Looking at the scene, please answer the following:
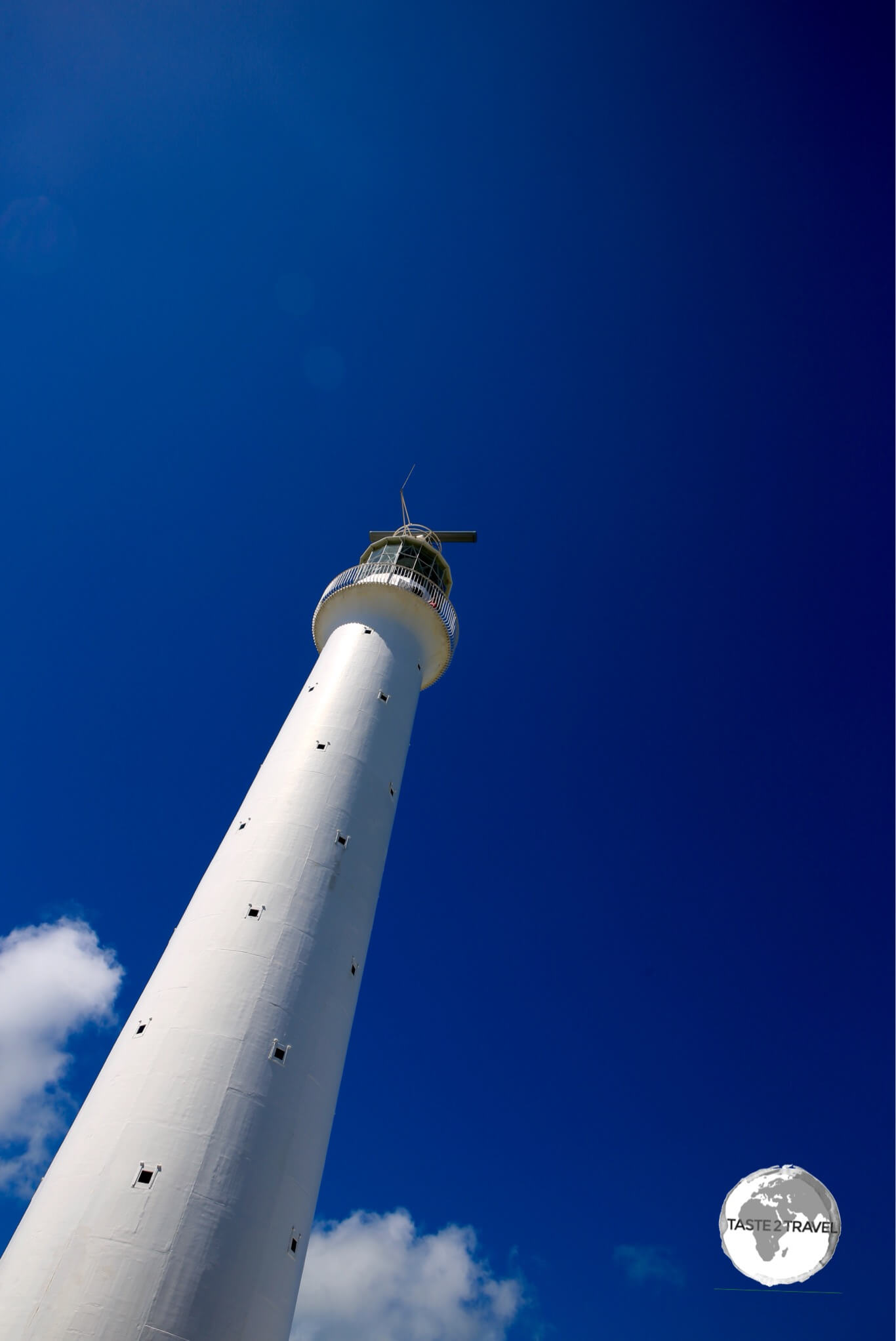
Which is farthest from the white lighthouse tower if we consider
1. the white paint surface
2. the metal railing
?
the metal railing

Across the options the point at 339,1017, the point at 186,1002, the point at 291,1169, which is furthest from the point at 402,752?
the point at 291,1169

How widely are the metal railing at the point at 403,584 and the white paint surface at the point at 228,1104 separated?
30.7 ft

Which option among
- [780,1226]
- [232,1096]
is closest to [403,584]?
[232,1096]

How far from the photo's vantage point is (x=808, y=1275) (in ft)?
60.4

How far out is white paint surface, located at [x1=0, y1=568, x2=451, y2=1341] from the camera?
504 inches

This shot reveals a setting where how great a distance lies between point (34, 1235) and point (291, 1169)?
4635 mm

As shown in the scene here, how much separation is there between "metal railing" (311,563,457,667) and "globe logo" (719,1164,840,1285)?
2039cm

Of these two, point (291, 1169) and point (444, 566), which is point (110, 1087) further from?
point (444, 566)

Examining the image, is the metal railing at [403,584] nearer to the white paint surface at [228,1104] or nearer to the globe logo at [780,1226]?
the white paint surface at [228,1104]

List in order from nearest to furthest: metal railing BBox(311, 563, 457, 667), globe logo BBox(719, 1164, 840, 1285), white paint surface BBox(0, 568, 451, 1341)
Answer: white paint surface BBox(0, 568, 451, 1341) → globe logo BBox(719, 1164, 840, 1285) → metal railing BBox(311, 563, 457, 667)

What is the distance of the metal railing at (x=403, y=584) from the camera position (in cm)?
3145

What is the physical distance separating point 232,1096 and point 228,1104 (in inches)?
6.2

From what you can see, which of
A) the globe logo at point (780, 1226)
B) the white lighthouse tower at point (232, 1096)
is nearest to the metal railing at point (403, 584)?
the white lighthouse tower at point (232, 1096)

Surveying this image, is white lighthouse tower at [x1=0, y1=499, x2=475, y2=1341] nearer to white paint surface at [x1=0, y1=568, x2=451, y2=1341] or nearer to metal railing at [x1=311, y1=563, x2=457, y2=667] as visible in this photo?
white paint surface at [x1=0, y1=568, x2=451, y2=1341]
